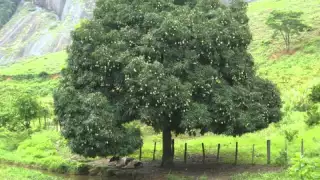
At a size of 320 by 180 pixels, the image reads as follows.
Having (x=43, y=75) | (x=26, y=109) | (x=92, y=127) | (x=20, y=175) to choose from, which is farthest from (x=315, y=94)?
(x=43, y=75)

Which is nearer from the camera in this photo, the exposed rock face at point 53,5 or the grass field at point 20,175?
the grass field at point 20,175

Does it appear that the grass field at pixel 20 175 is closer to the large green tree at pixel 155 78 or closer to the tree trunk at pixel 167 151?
the large green tree at pixel 155 78

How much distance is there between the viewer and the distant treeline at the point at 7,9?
155m

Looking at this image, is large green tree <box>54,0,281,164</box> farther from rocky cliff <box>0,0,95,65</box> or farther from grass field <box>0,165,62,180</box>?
rocky cliff <box>0,0,95,65</box>

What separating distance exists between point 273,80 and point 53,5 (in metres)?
115

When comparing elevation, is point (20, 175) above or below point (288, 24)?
below

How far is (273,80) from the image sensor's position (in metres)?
54.5

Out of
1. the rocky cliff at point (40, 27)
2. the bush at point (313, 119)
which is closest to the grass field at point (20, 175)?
the bush at point (313, 119)

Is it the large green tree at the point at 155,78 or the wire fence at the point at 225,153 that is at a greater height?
the large green tree at the point at 155,78

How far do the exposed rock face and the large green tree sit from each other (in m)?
129

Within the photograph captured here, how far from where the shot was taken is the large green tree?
70.5 feet

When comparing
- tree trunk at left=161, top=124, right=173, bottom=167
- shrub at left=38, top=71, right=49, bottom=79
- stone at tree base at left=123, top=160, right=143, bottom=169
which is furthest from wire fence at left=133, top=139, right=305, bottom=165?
A: shrub at left=38, top=71, right=49, bottom=79

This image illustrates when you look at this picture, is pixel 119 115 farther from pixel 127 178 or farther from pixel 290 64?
pixel 290 64

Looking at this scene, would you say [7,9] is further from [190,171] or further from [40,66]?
[190,171]
